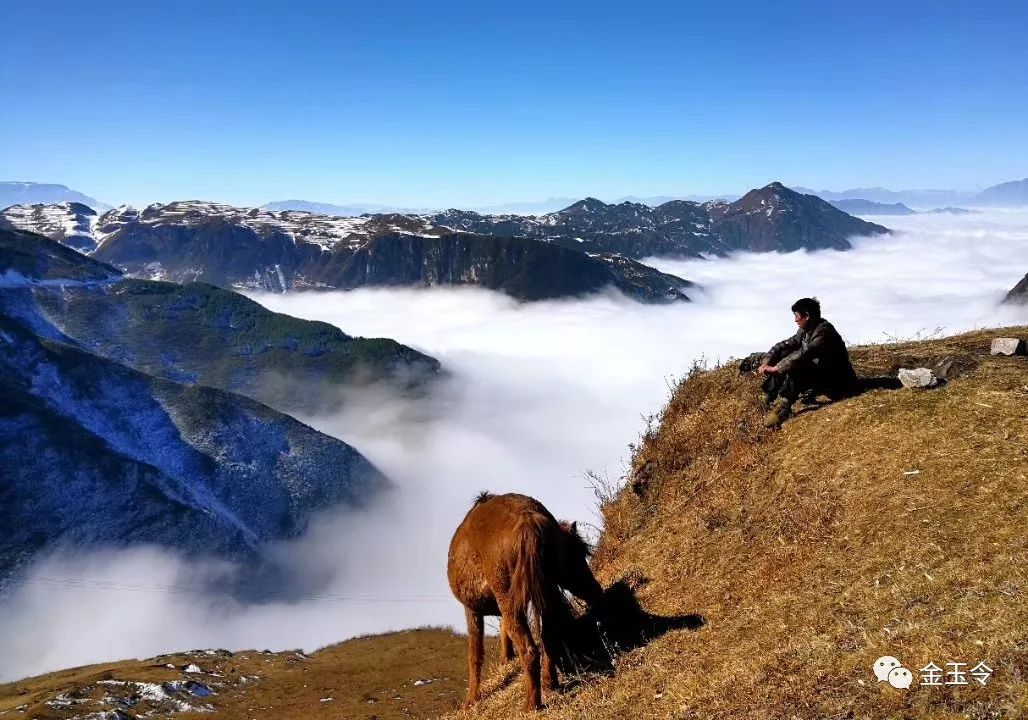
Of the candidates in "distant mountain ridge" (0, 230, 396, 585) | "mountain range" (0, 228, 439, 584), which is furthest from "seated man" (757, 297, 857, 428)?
"distant mountain ridge" (0, 230, 396, 585)

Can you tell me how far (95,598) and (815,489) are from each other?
149943 mm

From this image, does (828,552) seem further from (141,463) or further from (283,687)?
(141,463)

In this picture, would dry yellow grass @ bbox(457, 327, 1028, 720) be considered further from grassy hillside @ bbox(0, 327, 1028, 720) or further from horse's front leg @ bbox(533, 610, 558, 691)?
horse's front leg @ bbox(533, 610, 558, 691)

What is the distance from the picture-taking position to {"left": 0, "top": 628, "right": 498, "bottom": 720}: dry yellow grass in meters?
45.0

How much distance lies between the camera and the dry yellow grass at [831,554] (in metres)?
7.05

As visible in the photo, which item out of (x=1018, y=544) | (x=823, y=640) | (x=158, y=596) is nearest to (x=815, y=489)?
(x=1018, y=544)

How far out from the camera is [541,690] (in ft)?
32.0

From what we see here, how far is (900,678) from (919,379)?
394 inches

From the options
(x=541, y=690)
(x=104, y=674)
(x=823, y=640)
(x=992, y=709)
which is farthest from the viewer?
(x=104, y=674)

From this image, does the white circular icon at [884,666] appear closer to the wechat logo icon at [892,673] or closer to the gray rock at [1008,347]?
the wechat logo icon at [892,673]

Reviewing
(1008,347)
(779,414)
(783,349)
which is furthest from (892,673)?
(1008,347)

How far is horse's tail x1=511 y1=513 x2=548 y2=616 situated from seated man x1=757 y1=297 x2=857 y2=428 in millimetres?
8746

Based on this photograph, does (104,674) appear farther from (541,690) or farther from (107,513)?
(107,513)

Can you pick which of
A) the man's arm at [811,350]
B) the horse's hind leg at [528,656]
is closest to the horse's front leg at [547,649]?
the horse's hind leg at [528,656]
